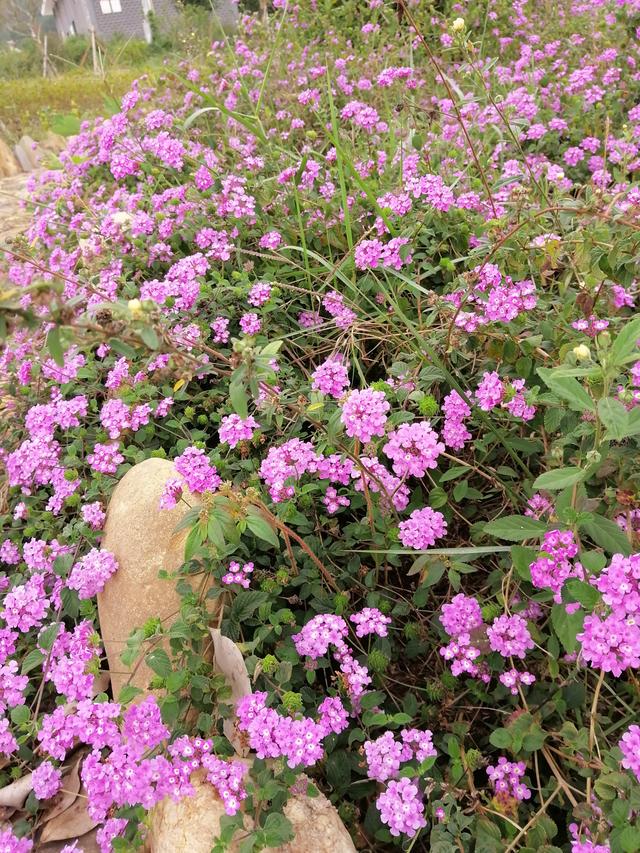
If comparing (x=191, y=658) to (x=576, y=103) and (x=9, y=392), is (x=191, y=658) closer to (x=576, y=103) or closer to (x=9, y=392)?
(x=9, y=392)

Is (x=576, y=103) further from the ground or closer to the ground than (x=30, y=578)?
further from the ground

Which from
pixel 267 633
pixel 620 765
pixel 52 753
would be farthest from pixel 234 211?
pixel 620 765

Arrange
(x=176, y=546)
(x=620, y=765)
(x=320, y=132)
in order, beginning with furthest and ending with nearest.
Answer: (x=320, y=132), (x=176, y=546), (x=620, y=765)

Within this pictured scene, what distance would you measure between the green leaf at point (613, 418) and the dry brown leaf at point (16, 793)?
5.89ft

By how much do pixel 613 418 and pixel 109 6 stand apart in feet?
113

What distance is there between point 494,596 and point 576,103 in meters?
2.85

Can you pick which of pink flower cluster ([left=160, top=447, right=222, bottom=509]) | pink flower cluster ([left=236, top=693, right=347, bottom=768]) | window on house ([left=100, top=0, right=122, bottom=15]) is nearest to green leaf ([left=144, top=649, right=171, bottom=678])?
pink flower cluster ([left=236, top=693, right=347, bottom=768])

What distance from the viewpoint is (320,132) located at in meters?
3.61

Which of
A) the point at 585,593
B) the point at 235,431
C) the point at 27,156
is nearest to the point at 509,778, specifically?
the point at 585,593

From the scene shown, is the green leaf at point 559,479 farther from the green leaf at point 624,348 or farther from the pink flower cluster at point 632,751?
the pink flower cluster at point 632,751

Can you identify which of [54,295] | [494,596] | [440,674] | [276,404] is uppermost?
[54,295]

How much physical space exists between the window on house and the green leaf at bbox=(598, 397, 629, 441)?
34173 mm

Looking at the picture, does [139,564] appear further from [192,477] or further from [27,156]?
[27,156]

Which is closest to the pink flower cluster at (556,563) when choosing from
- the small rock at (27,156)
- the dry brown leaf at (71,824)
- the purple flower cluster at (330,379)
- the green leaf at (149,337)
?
the purple flower cluster at (330,379)
